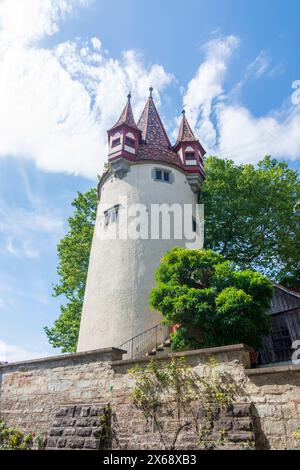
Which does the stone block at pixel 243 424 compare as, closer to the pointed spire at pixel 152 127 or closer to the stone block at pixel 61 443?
the stone block at pixel 61 443

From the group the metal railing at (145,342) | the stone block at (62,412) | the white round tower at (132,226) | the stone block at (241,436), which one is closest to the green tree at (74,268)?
the white round tower at (132,226)

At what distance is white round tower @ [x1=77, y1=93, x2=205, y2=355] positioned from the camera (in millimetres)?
15719

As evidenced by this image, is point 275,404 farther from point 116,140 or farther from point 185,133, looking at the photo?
point 185,133

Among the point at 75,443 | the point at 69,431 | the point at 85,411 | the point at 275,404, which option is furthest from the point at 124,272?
the point at 275,404

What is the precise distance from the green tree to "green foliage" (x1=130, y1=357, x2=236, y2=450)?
43.1 ft

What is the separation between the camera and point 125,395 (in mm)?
8930

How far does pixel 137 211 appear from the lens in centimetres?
1819

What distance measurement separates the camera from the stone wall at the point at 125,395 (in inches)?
270

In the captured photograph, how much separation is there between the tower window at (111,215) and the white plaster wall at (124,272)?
323 millimetres

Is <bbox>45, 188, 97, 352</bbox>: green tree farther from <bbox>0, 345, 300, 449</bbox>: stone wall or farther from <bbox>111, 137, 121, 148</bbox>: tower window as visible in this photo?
<bbox>0, 345, 300, 449</bbox>: stone wall

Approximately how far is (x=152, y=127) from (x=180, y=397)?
65.7 feet

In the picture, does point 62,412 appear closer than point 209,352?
No

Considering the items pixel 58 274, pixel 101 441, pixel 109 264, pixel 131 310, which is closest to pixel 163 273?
pixel 131 310

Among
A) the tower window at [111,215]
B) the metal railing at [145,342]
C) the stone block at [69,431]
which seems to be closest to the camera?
the stone block at [69,431]
